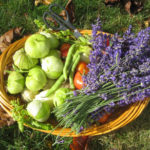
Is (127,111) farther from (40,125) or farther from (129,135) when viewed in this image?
(40,125)

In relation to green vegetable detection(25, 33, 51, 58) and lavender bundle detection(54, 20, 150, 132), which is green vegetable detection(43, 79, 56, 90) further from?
lavender bundle detection(54, 20, 150, 132)

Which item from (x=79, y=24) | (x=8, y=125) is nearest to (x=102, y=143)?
(x=8, y=125)

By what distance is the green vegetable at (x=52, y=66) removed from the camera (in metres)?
1.68

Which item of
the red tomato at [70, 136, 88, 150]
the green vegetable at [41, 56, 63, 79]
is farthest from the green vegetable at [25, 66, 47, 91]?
the red tomato at [70, 136, 88, 150]

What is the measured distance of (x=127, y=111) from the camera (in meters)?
1.70

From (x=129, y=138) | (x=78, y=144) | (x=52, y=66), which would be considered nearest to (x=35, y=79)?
(x=52, y=66)

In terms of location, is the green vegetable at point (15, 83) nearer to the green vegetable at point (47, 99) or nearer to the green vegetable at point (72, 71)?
the green vegetable at point (47, 99)

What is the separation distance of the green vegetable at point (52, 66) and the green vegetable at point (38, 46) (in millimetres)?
64

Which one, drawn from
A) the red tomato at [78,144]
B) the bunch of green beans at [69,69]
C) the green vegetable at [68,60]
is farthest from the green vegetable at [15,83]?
the red tomato at [78,144]

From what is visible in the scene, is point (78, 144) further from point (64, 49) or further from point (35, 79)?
point (64, 49)

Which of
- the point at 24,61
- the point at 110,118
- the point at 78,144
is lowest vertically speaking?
the point at 78,144

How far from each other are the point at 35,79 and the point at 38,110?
0.27 meters

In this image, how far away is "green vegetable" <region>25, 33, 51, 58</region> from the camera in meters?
1.64

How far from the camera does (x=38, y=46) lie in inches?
64.4
